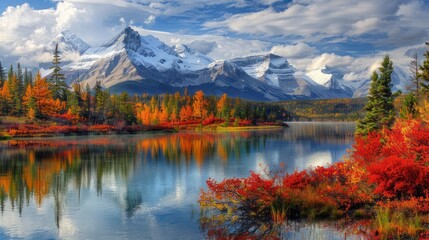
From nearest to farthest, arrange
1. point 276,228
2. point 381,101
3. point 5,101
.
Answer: point 276,228
point 381,101
point 5,101

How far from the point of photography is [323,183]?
28.2 m

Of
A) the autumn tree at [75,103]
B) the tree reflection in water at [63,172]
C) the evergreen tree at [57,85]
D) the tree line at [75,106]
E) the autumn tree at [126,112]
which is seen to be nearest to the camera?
the tree reflection in water at [63,172]

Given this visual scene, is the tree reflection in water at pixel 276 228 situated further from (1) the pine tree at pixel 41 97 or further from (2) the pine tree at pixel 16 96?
(2) the pine tree at pixel 16 96

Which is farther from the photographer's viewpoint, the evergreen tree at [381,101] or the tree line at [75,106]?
the tree line at [75,106]

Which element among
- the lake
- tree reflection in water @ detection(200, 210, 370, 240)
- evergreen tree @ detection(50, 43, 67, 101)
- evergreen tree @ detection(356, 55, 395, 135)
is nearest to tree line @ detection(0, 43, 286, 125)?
evergreen tree @ detection(50, 43, 67, 101)

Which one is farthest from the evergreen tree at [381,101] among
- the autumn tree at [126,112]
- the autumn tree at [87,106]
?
the autumn tree at [126,112]

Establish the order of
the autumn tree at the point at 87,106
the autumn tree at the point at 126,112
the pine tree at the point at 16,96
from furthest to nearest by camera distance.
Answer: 1. the autumn tree at the point at 126,112
2. the autumn tree at the point at 87,106
3. the pine tree at the point at 16,96

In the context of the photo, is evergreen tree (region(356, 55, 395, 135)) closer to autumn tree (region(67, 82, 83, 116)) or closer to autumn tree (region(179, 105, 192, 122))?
autumn tree (region(67, 82, 83, 116))

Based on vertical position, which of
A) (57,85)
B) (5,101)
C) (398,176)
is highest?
(57,85)

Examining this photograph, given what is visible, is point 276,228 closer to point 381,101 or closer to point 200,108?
point 381,101

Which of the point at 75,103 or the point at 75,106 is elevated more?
the point at 75,103

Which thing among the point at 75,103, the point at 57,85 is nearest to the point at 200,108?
the point at 57,85

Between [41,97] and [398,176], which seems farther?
[41,97]

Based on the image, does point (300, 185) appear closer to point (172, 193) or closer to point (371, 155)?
point (371, 155)
